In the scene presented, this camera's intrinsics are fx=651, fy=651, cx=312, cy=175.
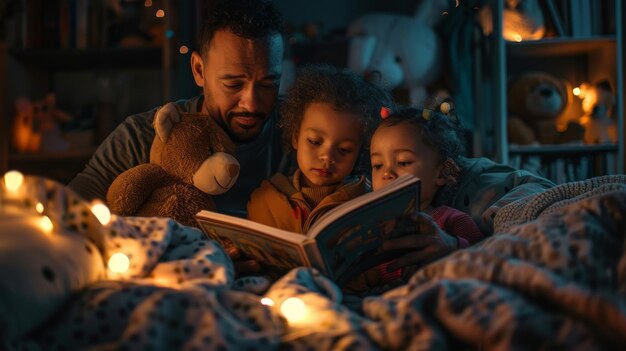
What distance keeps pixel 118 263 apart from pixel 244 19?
34.1 inches

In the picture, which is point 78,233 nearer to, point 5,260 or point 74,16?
point 5,260

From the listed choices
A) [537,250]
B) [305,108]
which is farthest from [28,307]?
[305,108]

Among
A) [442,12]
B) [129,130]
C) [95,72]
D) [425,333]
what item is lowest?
[425,333]

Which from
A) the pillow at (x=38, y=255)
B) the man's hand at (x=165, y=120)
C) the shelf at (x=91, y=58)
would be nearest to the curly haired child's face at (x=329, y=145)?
the man's hand at (x=165, y=120)

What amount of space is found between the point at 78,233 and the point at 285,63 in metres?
2.05

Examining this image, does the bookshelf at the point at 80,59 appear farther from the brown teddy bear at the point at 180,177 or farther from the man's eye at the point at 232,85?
the brown teddy bear at the point at 180,177

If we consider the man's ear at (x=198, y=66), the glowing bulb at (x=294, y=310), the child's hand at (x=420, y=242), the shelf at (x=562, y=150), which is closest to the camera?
the glowing bulb at (x=294, y=310)

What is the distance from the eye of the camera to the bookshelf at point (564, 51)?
2.63 meters

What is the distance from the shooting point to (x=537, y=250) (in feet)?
2.42

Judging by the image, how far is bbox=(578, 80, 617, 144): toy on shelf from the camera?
2633mm

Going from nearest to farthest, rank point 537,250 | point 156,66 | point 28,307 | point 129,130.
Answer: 1. point 28,307
2. point 537,250
3. point 129,130
4. point 156,66

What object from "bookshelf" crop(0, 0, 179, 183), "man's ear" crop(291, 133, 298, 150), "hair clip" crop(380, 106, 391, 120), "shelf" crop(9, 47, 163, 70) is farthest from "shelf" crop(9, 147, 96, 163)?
"hair clip" crop(380, 106, 391, 120)

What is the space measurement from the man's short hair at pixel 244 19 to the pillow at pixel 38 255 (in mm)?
812

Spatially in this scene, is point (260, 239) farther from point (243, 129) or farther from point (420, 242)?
point (243, 129)
